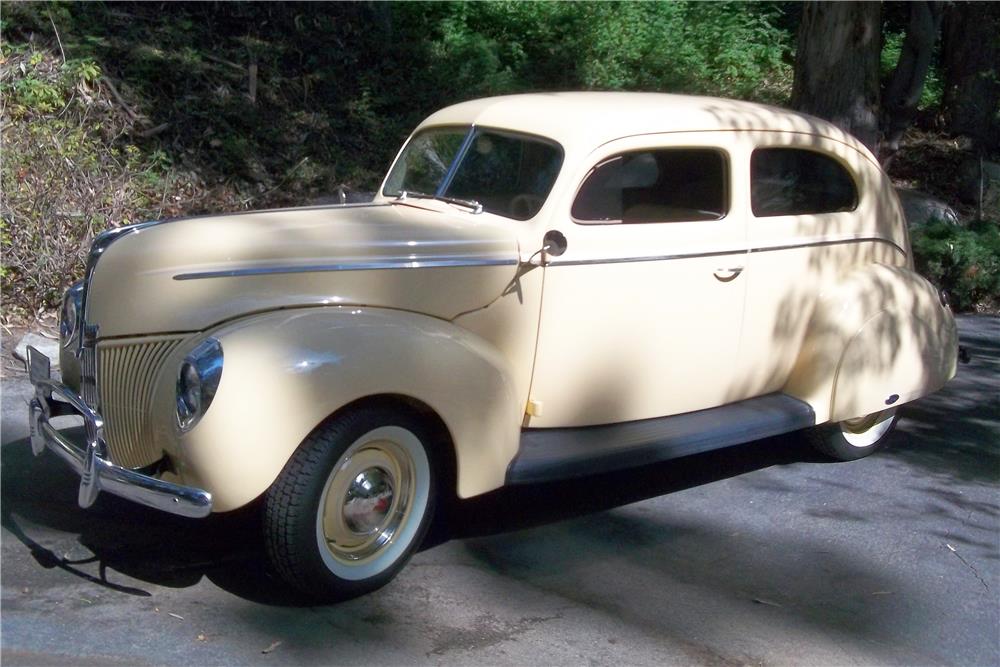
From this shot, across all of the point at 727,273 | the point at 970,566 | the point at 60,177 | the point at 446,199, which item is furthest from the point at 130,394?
the point at 60,177

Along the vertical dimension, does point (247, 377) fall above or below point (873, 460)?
above

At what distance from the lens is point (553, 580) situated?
4305 mm

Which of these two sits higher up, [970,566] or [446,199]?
[446,199]

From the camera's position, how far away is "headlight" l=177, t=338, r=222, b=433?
361 cm

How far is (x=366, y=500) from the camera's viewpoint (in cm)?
403

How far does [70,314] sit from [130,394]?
0.70 meters

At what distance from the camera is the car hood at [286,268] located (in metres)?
3.99

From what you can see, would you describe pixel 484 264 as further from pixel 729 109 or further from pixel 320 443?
pixel 729 109

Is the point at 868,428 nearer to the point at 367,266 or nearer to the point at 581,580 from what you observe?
the point at 581,580

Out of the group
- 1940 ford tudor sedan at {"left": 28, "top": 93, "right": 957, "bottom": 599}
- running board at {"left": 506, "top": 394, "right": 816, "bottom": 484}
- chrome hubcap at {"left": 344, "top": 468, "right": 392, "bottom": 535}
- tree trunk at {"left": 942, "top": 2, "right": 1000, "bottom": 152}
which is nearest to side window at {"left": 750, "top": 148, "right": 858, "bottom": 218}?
1940 ford tudor sedan at {"left": 28, "top": 93, "right": 957, "bottom": 599}

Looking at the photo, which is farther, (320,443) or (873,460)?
(873,460)

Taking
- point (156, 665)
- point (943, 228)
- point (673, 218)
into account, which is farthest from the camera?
point (943, 228)

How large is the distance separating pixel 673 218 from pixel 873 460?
1.96 m

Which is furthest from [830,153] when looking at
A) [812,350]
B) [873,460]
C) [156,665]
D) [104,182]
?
[104,182]
